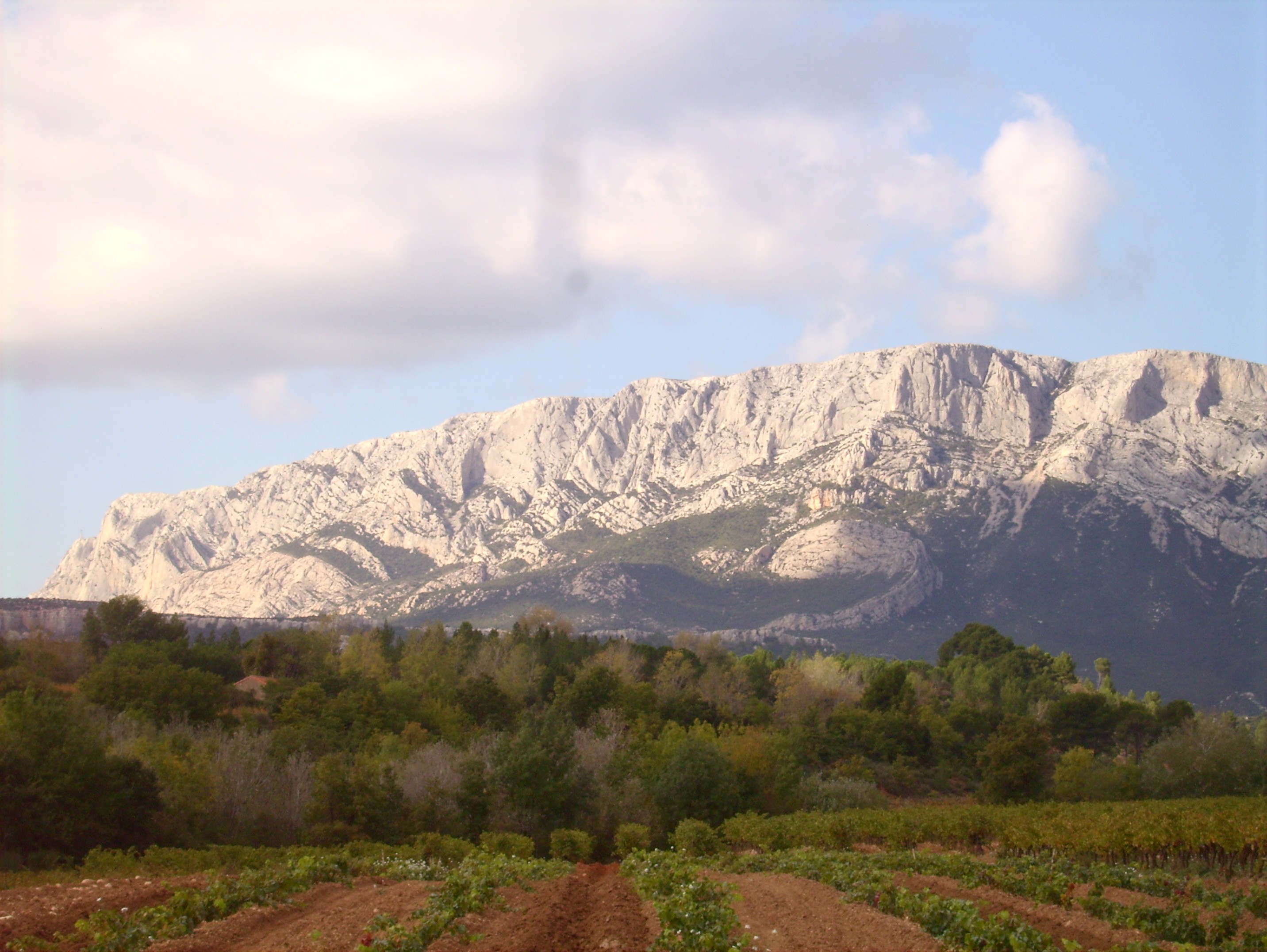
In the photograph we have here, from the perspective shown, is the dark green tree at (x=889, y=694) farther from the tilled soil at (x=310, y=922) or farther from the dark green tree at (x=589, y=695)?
the tilled soil at (x=310, y=922)

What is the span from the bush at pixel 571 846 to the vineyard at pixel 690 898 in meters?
2.50

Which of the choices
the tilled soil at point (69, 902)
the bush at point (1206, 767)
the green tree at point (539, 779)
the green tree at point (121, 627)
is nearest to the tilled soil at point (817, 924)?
the tilled soil at point (69, 902)

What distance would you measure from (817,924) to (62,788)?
29.1 m

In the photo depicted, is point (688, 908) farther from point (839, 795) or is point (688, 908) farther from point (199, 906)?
point (839, 795)

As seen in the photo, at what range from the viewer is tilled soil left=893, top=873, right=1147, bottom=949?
23.5 metres

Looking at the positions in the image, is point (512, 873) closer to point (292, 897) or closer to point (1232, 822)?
point (292, 897)

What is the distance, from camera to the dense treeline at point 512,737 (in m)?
43.3

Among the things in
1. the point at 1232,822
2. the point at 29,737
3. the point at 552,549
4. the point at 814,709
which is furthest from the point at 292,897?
the point at 552,549

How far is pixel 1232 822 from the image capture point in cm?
3972

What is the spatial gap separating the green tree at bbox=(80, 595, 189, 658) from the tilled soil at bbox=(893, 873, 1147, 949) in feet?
258

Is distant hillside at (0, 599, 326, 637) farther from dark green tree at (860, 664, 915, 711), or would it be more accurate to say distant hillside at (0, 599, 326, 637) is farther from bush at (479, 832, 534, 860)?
bush at (479, 832, 534, 860)

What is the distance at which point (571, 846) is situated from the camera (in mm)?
48062

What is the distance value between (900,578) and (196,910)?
146938mm

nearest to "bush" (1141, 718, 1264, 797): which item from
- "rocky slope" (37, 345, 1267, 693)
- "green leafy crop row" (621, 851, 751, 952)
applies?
"green leafy crop row" (621, 851, 751, 952)
